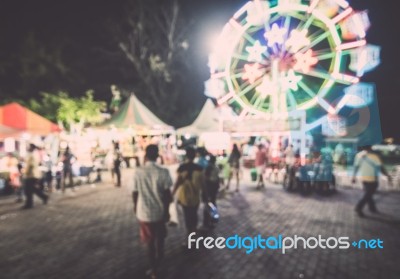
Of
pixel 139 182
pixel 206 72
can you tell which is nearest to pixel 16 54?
pixel 206 72

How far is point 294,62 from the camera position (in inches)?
445

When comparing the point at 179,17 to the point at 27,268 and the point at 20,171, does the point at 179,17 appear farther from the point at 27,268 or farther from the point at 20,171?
the point at 27,268

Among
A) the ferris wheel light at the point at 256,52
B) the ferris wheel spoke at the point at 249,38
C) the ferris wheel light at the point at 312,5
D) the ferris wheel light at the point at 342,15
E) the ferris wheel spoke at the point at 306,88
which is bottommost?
the ferris wheel spoke at the point at 306,88

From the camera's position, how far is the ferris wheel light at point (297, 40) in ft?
36.4

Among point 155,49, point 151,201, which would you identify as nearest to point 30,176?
point 151,201

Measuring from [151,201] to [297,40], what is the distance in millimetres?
9241

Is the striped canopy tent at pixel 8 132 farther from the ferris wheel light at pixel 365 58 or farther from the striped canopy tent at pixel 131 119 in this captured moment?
the ferris wheel light at pixel 365 58

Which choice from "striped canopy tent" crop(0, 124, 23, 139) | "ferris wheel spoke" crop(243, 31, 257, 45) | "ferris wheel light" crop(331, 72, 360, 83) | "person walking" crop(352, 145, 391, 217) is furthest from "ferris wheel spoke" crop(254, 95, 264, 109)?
"striped canopy tent" crop(0, 124, 23, 139)

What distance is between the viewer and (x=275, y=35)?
11570 millimetres

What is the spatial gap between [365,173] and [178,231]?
422 centimetres

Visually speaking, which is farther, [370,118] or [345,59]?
[370,118]

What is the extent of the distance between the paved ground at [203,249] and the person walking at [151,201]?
1.92ft

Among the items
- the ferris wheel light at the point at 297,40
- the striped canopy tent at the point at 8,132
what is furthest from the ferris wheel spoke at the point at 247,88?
the striped canopy tent at the point at 8,132

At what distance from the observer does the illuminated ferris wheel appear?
9891 millimetres
